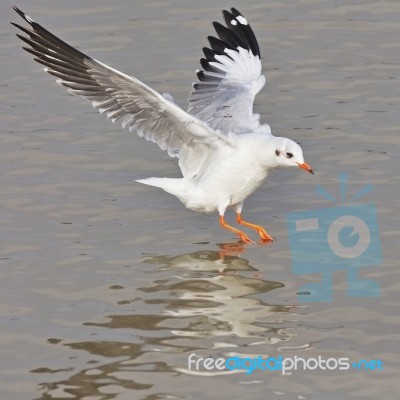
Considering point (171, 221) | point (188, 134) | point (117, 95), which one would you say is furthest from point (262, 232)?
point (117, 95)

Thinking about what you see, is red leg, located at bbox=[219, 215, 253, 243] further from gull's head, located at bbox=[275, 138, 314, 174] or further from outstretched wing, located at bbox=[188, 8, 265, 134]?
outstretched wing, located at bbox=[188, 8, 265, 134]

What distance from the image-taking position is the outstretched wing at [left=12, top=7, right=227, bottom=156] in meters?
9.05

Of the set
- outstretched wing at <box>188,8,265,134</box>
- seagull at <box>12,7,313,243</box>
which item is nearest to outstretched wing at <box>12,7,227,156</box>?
seagull at <box>12,7,313,243</box>

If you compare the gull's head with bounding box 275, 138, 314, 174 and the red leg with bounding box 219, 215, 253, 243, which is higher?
the gull's head with bounding box 275, 138, 314, 174

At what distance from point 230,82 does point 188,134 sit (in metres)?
1.51

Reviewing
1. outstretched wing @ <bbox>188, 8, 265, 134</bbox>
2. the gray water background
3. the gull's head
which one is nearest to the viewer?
the gray water background

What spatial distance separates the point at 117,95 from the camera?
9258 mm

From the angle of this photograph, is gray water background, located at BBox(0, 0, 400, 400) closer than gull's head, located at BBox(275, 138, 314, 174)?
Yes

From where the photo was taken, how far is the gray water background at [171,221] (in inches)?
275

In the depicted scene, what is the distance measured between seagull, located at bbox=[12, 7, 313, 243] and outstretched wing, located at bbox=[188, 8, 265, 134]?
2cm

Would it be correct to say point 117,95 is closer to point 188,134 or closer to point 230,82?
point 188,134

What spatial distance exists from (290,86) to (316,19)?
1.76m

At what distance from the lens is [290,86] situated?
12172mm

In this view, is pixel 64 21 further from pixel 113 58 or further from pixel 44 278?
pixel 44 278
